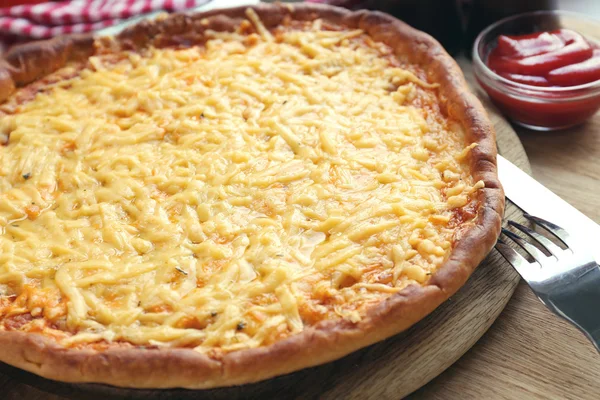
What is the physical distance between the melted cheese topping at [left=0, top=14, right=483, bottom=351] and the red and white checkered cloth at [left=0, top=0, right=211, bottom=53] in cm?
107

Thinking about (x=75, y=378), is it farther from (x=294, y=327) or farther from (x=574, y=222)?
(x=574, y=222)

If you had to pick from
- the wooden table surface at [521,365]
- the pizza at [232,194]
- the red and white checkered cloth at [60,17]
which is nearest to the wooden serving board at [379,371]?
the wooden table surface at [521,365]

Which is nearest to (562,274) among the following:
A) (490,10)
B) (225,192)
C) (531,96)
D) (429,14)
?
(531,96)

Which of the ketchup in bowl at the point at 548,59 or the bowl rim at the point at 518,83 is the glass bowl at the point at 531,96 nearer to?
the bowl rim at the point at 518,83

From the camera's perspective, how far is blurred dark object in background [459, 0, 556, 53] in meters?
5.35

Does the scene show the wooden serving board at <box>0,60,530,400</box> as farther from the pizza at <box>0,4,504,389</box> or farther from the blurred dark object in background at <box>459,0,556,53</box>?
the blurred dark object in background at <box>459,0,556,53</box>

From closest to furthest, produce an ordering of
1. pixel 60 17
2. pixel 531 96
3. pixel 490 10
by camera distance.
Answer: pixel 531 96 → pixel 490 10 → pixel 60 17

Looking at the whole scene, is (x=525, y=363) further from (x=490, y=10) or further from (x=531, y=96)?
(x=490, y=10)

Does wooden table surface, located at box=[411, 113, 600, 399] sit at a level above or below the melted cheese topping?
below

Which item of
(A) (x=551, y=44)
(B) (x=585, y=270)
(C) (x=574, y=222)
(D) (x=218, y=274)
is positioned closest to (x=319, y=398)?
(D) (x=218, y=274)

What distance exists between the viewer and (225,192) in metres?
3.69

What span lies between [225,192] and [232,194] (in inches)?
1.6

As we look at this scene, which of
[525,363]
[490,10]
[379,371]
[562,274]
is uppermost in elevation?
A: [490,10]

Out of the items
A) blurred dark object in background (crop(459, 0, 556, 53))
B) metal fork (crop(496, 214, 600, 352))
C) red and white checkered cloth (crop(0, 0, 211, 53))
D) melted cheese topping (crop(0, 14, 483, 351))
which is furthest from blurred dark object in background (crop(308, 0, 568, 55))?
metal fork (crop(496, 214, 600, 352))
